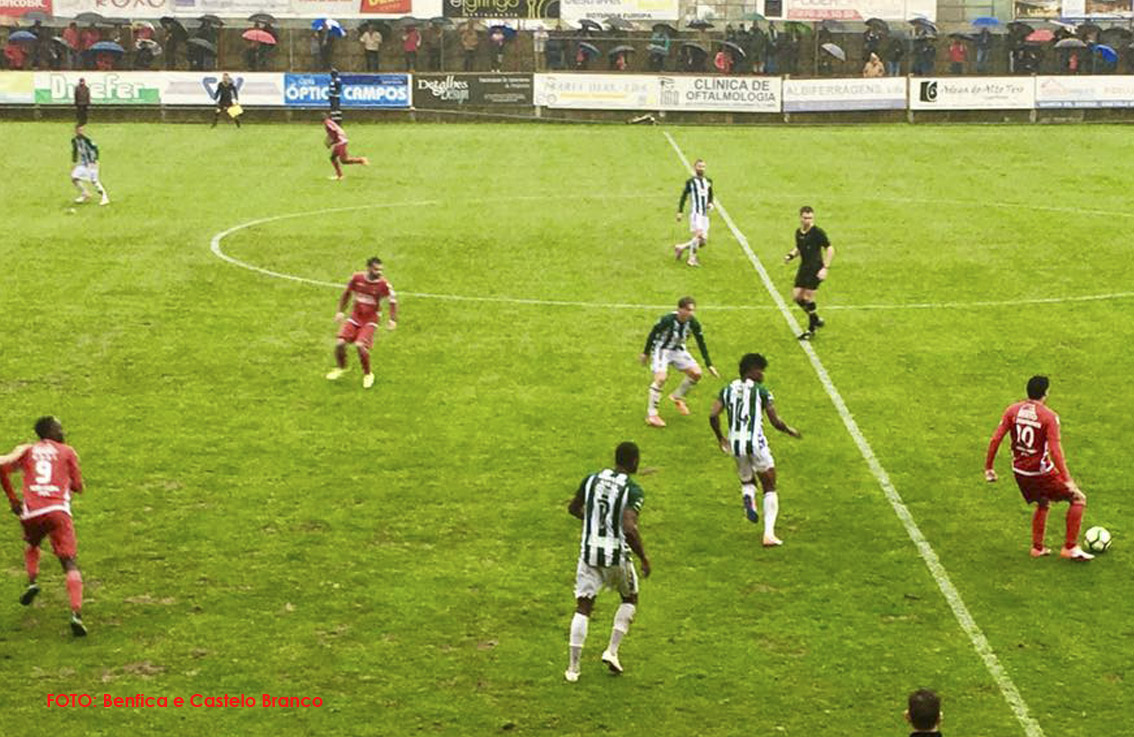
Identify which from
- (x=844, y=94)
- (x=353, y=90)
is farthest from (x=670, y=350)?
(x=844, y=94)

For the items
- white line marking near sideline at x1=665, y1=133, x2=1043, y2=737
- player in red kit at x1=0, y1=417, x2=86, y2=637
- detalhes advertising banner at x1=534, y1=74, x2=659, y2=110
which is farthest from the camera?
detalhes advertising banner at x1=534, y1=74, x2=659, y2=110

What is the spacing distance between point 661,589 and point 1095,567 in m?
5.20

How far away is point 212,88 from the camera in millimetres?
68000

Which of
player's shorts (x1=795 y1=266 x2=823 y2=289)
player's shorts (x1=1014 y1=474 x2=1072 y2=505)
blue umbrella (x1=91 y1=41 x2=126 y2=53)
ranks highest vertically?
blue umbrella (x1=91 y1=41 x2=126 y2=53)

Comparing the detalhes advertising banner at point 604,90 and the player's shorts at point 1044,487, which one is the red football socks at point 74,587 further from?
the detalhes advertising banner at point 604,90

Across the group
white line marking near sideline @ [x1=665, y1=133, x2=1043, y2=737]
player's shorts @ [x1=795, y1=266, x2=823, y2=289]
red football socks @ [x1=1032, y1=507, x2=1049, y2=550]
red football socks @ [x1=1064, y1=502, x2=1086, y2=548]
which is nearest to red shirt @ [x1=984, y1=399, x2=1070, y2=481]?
red football socks @ [x1=1064, y1=502, x2=1086, y2=548]

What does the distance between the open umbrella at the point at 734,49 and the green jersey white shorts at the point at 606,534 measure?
58223mm

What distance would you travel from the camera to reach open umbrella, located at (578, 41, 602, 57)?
239ft

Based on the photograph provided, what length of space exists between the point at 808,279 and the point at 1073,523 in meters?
11.7

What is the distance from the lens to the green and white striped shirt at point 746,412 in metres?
21.1

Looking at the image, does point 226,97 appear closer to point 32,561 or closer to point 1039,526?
point 32,561

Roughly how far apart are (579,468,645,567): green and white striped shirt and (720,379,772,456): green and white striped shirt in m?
4.67

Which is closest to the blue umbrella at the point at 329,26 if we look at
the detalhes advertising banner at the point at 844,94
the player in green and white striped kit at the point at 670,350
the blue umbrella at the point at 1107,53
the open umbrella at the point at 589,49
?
the open umbrella at the point at 589,49

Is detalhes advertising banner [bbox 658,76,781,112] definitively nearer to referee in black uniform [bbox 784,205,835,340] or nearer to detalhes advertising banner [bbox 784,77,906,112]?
detalhes advertising banner [bbox 784,77,906,112]
